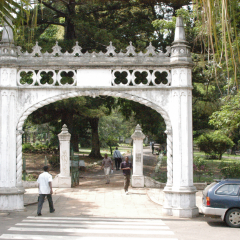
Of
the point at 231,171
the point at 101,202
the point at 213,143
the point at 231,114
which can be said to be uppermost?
the point at 231,114

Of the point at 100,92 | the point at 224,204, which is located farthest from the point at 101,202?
the point at 224,204

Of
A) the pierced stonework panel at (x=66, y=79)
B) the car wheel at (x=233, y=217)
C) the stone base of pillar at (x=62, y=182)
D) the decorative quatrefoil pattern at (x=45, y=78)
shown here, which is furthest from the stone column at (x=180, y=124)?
the stone base of pillar at (x=62, y=182)

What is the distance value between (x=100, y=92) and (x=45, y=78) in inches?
426

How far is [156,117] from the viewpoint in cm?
2344

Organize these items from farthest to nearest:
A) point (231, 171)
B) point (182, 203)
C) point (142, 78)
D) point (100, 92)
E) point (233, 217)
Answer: point (142, 78) → point (231, 171) → point (100, 92) → point (182, 203) → point (233, 217)

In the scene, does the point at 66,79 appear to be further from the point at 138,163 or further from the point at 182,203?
the point at 182,203

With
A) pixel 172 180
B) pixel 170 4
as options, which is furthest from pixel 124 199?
pixel 170 4

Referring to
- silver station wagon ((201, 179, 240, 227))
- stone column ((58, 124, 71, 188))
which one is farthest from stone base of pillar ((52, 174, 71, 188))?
silver station wagon ((201, 179, 240, 227))

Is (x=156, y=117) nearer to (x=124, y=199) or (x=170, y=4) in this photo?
(x=170, y=4)

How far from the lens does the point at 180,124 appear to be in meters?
11.2

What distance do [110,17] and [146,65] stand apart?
46.9 feet

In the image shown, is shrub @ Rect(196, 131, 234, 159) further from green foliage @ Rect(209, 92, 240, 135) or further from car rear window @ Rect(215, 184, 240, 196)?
car rear window @ Rect(215, 184, 240, 196)

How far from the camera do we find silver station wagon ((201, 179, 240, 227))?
9562 millimetres

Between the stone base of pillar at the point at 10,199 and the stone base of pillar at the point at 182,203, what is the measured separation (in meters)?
4.66
